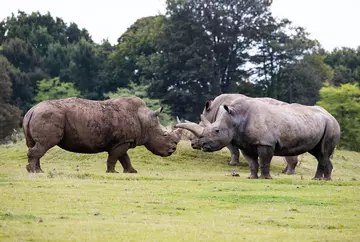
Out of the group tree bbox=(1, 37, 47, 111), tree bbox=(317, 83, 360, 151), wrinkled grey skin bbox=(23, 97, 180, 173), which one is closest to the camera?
wrinkled grey skin bbox=(23, 97, 180, 173)

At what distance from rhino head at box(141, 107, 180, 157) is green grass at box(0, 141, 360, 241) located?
3290 mm

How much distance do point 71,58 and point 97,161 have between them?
46336mm

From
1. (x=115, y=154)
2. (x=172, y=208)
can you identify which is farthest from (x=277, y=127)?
(x=172, y=208)

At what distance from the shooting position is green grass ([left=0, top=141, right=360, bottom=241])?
13852mm

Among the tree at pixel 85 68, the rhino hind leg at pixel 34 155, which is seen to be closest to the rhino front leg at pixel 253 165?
the rhino hind leg at pixel 34 155

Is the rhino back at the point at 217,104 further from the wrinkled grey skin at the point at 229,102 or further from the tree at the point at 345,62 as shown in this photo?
the tree at the point at 345,62

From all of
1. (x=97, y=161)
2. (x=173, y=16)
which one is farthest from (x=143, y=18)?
(x=97, y=161)

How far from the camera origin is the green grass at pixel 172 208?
13.9 metres

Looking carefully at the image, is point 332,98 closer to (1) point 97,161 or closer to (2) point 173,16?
(2) point 173,16

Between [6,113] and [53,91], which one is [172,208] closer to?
[6,113]

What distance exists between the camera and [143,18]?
9050 cm

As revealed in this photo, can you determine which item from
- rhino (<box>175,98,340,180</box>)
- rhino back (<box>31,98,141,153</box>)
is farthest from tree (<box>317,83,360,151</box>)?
rhino back (<box>31,98,141,153</box>)

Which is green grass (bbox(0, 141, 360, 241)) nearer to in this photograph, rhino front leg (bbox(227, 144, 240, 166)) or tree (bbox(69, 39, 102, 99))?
rhino front leg (bbox(227, 144, 240, 166))

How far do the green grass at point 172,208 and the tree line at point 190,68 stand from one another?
39.3 metres
